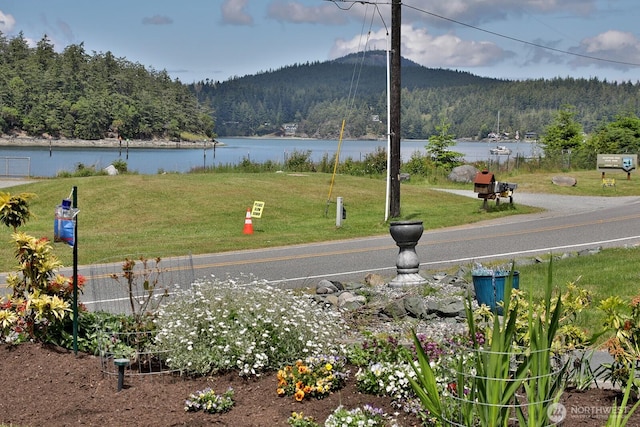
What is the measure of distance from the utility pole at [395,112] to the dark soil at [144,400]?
17.0m

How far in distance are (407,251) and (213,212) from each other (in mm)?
13174

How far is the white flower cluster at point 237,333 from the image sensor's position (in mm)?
6738

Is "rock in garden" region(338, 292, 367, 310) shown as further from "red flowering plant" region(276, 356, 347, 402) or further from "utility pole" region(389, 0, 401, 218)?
"utility pole" region(389, 0, 401, 218)

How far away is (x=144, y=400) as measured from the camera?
6.32 m

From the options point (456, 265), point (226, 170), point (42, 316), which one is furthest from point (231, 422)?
point (226, 170)

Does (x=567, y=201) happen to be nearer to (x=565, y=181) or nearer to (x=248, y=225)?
(x=565, y=181)

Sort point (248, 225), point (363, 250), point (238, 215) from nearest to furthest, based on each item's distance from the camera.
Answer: point (363, 250) → point (248, 225) → point (238, 215)

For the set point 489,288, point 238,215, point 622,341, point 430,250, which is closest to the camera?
point 622,341

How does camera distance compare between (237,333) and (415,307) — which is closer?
(237,333)

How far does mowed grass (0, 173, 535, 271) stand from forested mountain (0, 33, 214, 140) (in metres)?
113

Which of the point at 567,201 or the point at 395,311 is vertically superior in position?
the point at 395,311

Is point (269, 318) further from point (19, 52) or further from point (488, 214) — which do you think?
point (19, 52)

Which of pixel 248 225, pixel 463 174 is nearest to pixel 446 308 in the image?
pixel 248 225

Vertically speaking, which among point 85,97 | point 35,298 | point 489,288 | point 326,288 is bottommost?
point 326,288
